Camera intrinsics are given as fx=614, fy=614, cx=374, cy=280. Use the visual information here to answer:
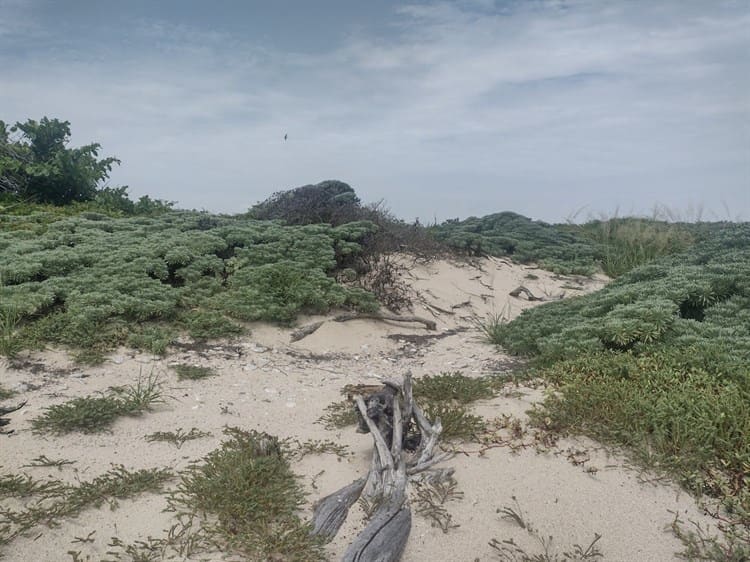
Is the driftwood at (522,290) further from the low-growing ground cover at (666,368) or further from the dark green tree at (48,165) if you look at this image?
the dark green tree at (48,165)

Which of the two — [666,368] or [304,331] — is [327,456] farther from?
[304,331]

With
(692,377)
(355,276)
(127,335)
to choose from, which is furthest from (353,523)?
(355,276)

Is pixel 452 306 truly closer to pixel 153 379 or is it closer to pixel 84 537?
pixel 153 379

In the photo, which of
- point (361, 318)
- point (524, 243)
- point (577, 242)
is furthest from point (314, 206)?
point (577, 242)

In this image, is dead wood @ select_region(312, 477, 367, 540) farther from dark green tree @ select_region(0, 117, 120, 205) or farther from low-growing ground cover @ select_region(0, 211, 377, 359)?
dark green tree @ select_region(0, 117, 120, 205)

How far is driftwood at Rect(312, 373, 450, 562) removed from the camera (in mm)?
3283

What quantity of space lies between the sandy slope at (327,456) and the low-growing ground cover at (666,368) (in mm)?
245

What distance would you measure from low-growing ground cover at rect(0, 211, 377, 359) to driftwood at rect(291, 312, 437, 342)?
0.53 feet

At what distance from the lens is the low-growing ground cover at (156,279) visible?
269 inches

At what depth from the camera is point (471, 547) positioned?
11.1ft

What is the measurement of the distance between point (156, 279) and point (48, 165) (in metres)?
7.20

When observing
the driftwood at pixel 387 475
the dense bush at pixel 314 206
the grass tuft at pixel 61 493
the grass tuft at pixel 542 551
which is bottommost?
the grass tuft at pixel 61 493

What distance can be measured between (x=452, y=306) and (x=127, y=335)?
537 cm

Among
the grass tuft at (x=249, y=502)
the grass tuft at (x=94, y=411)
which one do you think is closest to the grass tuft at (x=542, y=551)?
the grass tuft at (x=249, y=502)
